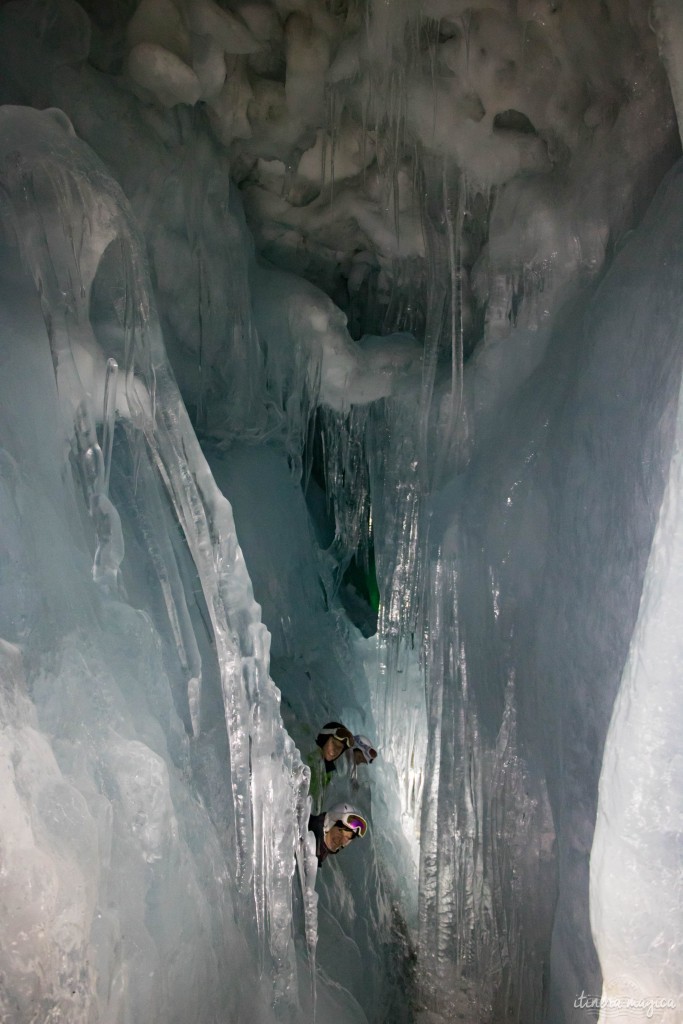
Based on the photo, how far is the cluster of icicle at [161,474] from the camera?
1.67 meters

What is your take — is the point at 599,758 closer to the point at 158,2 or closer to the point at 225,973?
the point at 225,973

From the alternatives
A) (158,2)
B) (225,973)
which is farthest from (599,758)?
(158,2)

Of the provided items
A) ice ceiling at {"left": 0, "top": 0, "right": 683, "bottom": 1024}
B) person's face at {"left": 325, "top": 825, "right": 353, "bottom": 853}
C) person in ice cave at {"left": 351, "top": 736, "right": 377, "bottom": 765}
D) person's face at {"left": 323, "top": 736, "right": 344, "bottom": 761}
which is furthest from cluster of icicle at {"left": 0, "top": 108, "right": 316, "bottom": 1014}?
person in ice cave at {"left": 351, "top": 736, "right": 377, "bottom": 765}

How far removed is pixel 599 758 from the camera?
171 centimetres

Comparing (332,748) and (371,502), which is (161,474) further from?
(371,502)

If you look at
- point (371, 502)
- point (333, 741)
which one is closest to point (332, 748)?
point (333, 741)

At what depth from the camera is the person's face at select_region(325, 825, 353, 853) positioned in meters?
1.99

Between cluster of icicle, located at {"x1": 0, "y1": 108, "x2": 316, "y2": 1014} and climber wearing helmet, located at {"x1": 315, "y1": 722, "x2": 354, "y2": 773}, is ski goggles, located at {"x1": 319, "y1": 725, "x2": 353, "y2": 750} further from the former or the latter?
cluster of icicle, located at {"x1": 0, "y1": 108, "x2": 316, "y2": 1014}

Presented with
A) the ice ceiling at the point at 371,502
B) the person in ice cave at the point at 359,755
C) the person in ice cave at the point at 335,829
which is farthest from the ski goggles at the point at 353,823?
the person in ice cave at the point at 359,755

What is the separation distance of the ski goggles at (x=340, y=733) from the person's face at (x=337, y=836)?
9.5 inches

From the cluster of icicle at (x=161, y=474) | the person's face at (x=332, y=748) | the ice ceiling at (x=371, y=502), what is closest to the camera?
the ice ceiling at (x=371, y=502)

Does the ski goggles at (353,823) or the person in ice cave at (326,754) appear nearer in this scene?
the ski goggles at (353,823)

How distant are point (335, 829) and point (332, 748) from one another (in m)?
0.23

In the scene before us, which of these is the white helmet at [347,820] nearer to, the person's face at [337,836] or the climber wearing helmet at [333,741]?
the person's face at [337,836]
